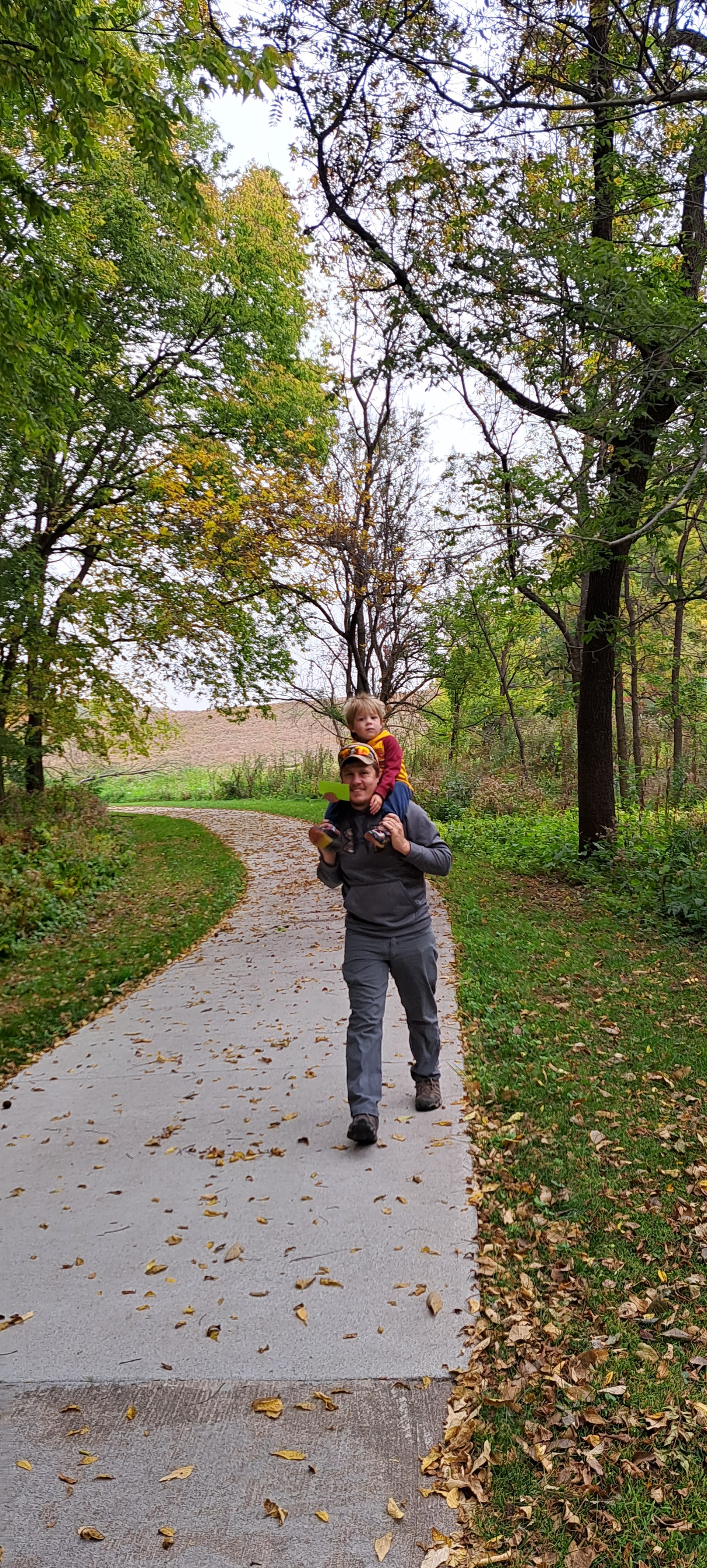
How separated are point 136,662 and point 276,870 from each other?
4.56 meters

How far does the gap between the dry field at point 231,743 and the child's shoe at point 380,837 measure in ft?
54.8

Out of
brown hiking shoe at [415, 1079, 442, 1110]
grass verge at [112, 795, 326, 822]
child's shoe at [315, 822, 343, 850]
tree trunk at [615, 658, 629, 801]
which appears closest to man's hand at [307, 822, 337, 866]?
child's shoe at [315, 822, 343, 850]

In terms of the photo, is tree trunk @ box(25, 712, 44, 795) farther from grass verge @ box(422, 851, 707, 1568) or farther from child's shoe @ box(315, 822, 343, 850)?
child's shoe @ box(315, 822, 343, 850)

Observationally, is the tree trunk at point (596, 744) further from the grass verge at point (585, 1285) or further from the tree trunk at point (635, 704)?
the grass verge at point (585, 1285)

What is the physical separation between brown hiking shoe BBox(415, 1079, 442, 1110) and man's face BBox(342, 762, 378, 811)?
163 centimetres

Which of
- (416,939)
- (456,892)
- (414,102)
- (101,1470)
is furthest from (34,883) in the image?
(414,102)

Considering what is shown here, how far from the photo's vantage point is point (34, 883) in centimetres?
982

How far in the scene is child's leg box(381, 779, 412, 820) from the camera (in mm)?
3943

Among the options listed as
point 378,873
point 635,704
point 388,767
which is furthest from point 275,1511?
point 635,704

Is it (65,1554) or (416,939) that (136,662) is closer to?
(416,939)

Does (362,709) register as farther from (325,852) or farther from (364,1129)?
(364,1129)

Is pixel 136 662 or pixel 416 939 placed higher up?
pixel 136 662

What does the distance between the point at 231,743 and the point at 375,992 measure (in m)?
30.9

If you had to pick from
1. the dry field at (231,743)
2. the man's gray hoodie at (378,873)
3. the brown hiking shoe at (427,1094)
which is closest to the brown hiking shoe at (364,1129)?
the brown hiking shoe at (427,1094)
